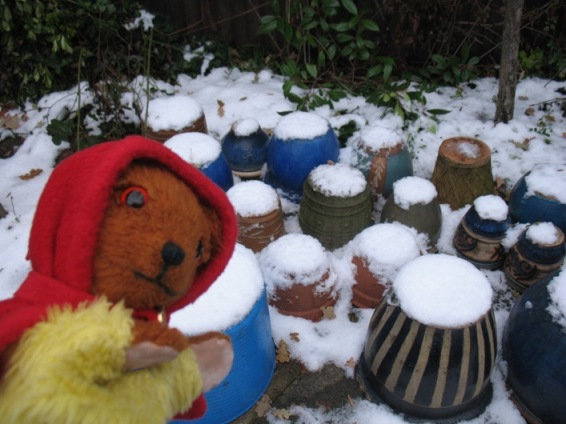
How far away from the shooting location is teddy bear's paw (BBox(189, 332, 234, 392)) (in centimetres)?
131

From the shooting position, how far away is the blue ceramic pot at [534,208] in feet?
9.50

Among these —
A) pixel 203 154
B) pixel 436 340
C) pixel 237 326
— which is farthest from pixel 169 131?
pixel 436 340

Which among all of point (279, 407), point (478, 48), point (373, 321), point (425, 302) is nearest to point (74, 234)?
point (425, 302)

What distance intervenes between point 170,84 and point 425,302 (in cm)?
401

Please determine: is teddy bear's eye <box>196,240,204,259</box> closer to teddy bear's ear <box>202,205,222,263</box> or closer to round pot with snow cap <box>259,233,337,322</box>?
teddy bear's ear <box>202,205,222,263</box>

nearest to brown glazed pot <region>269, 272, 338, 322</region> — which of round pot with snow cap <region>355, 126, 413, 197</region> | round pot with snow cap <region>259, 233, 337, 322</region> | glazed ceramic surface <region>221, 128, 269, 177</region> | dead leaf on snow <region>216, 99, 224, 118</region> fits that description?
round pot with snow cap <region>259, 233, 337, 322</region>

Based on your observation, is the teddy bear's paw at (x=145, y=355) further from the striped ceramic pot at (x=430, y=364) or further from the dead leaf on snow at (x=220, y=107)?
the dead leaf on snow at (x=220, y=107)

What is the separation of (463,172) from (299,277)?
144cm

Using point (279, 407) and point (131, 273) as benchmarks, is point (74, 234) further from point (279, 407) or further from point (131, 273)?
point (279, 407)

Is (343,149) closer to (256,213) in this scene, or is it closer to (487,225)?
(256,213)

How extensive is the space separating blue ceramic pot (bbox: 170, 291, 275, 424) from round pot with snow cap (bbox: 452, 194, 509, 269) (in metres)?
1.46

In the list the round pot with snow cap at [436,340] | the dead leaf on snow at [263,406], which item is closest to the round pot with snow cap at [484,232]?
the round pot with snow cap at [436,340]

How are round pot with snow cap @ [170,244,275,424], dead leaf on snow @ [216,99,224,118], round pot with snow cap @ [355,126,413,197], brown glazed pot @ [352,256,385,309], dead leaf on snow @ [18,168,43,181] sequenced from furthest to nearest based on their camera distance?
1. dead leaf on snow @ [216,99,224,118]
2. dead leaf on snow @ [18,168,43,181]
3. round pot with snow cap @ [355,126,413,197]
4. brown glazed pot @ [352,256,385,309]
5. round pot with snow cap @ [170,244,275,424]

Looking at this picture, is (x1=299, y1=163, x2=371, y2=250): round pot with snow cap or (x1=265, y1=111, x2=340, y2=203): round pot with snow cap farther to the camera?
(x1=265, y1=111, x2=340, y2=203): round pot with snow cap
